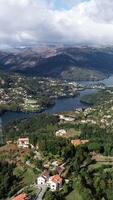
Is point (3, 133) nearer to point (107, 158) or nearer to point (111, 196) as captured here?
point (107, 158)

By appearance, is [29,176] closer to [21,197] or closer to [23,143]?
[21,197]

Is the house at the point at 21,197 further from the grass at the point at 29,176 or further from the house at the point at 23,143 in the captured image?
the house at the point at 23,143

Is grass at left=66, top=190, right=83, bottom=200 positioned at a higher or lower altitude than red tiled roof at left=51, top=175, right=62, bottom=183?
lower

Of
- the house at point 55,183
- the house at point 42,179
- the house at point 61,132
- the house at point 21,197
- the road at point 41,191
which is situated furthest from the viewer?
the house at point 61,132

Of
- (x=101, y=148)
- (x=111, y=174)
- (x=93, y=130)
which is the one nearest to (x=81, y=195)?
(x=111, y=174)

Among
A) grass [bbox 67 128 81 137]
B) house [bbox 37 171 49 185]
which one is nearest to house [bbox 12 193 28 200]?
house [bbox 37 171 49 185]

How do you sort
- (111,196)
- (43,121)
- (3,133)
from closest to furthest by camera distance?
(111,196), (3,133), (43,121)

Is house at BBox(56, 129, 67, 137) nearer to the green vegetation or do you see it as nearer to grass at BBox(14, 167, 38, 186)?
the green vegetation

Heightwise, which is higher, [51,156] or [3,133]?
[51,156]

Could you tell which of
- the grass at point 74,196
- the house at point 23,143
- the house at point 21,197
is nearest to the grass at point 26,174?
the house at point 21,197
